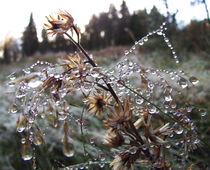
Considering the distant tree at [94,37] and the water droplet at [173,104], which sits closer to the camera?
the water droplet at [173,104]

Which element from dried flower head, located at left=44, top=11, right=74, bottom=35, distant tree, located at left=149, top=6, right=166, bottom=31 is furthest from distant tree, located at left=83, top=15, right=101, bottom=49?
dried flower head, located at left=44, top=11, right=74, bottom=35

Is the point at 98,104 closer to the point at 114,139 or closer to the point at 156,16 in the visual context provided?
the point at 114,139

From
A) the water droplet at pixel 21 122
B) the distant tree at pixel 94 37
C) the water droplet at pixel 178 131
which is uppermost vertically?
the distant tree at pixel 94 37

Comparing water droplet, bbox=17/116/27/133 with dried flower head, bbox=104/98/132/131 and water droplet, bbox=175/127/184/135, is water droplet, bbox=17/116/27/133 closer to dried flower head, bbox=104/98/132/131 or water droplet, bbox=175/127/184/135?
dried flower head, bbox=104/98/132/131

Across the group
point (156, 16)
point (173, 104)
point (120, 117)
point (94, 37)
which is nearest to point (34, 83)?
point (120, 117)

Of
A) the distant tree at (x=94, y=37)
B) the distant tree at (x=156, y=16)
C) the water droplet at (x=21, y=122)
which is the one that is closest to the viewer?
the water droplet at (x=21, y=122)

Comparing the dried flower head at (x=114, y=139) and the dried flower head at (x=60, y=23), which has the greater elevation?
the dried flower head at (x=60, y=23)


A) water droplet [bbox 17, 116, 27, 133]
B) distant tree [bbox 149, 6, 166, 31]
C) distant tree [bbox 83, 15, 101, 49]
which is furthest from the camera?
distant tree [bbox 83, 15, 101, 49]

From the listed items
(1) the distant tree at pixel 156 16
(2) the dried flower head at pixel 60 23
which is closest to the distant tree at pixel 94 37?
(1) the distant tree at pixel 156 16

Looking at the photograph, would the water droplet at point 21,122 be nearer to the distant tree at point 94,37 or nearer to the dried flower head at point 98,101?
the dried flower head at point 98,101
